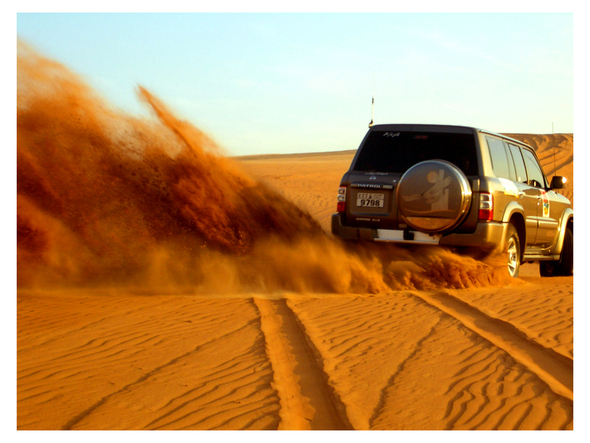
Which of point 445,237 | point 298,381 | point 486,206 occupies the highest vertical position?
point 486,206

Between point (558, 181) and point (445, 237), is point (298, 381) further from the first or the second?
point (558, 181)

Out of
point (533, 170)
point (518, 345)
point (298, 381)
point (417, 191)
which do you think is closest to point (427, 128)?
point (417, 191)

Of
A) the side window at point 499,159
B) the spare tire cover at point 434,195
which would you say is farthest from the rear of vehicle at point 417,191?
the side window at point 499,159

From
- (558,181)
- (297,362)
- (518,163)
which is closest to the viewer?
(297,362)

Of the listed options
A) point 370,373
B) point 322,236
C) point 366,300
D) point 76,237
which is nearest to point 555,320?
point 366,300

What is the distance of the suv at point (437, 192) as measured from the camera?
22.3ft

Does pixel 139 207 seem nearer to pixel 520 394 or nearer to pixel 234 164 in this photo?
pixel 234 164

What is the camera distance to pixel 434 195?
6.77 metres

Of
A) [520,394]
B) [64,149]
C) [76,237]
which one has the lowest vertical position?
[520,394]

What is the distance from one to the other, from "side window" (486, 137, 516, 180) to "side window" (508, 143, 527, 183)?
0.74ft

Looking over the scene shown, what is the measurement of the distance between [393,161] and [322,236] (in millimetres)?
1648

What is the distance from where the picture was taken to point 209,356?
15.1 ft

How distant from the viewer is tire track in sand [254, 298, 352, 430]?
131 inches

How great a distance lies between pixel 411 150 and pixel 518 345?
3178mm
